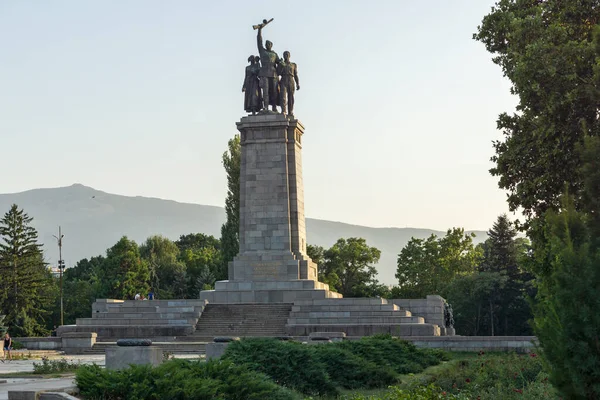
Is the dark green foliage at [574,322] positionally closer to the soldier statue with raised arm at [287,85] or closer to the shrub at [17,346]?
the shrub at [17,346]

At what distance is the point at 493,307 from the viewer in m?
59.9

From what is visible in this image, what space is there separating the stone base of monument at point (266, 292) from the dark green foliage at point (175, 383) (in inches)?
1017

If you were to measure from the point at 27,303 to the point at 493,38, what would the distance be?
3750cm

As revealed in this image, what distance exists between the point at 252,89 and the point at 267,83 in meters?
0.80

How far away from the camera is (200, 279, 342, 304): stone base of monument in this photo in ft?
132

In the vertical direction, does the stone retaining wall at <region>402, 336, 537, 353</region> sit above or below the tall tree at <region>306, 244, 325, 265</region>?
below

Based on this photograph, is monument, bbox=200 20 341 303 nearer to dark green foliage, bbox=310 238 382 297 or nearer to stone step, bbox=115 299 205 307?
stone step, bbox=115 299 205 307

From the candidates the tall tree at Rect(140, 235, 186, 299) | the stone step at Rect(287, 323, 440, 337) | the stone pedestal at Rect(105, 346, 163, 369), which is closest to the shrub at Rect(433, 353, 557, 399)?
the stone pedestal at Rect(105, 346, 163, 369)

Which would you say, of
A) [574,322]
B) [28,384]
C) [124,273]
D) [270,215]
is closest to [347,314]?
[270,215]

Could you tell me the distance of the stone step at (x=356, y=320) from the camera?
35.6 m

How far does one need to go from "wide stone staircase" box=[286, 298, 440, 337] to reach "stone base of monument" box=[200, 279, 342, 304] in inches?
47.3

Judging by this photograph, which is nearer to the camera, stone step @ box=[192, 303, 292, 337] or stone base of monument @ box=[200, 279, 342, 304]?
stone step @ box=[192, 303, 292, 337]

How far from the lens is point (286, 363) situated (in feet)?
56.6

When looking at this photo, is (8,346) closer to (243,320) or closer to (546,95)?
(243,320)
